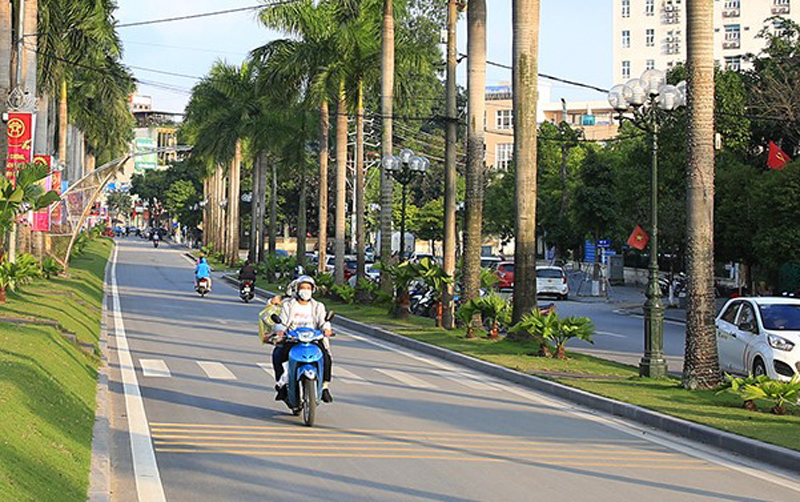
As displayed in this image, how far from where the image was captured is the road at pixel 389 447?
33.0 feet

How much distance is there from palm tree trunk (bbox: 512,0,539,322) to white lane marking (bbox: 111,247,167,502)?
822 centimetres

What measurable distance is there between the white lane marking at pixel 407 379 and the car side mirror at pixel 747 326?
5138 millimetres

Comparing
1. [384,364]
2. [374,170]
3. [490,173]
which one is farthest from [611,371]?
[490,173]

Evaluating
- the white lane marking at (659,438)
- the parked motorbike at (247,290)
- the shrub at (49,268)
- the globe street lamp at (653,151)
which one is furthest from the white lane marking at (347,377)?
the parked motorbike at (247,290)

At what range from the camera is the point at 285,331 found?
14.4 metres

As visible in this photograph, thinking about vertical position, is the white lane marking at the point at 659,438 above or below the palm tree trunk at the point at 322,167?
below

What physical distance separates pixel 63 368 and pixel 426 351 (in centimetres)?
1060

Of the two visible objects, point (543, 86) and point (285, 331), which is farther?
point (543, 86)

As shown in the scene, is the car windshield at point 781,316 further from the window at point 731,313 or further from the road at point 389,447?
the road at point 389,447

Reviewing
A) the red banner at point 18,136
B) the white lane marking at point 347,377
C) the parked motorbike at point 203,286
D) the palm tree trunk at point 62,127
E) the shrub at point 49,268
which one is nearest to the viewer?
the white lane marking at point 347,377

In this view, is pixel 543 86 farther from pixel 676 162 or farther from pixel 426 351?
pixel 426 351

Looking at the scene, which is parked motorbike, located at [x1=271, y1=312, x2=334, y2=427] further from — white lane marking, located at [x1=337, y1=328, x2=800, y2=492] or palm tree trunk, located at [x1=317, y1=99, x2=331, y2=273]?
palm tree trunk, located at [x1=317, y1=99, x2=331, y2=273]

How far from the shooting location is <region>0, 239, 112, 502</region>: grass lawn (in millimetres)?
8438

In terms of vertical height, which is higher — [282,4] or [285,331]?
[282,4]
